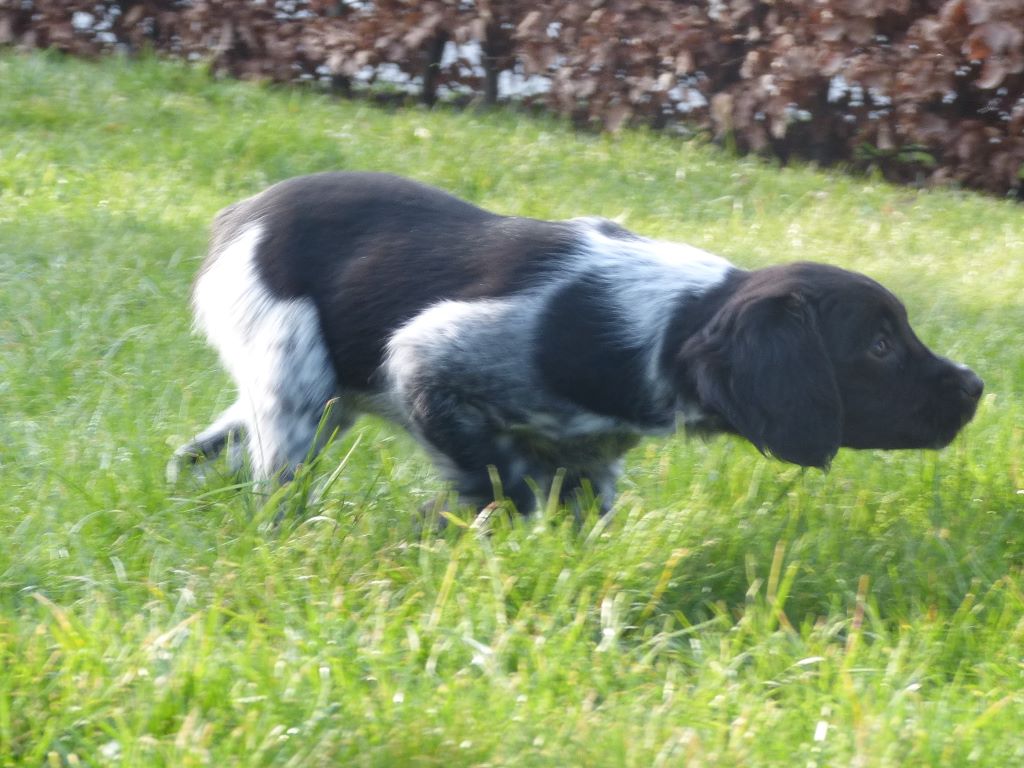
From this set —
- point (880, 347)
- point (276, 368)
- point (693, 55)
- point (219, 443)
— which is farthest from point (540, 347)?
point (693, 55)

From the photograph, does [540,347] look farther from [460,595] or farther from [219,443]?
[219,443]

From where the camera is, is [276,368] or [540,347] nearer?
[540,347]

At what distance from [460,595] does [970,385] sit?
1568 mm

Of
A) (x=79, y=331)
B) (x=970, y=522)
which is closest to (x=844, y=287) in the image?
(x=970, y=522)

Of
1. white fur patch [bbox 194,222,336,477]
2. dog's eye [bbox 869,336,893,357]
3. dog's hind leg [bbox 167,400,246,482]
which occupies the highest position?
dog's eye [bbox 869,336,893,357]

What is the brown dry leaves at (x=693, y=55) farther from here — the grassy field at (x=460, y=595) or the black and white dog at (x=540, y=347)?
the black and white dog at (x=540, y=347)

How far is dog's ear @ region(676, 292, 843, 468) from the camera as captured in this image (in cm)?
334

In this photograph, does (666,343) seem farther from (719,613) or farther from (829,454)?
(719,613)

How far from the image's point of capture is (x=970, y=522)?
12.2 ft

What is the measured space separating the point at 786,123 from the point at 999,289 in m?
2.66

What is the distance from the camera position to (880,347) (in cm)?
357

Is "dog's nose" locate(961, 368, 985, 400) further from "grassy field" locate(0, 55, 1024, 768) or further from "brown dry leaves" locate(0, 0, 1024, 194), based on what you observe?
"brown dry leaves" locate(0, 0, 1024, 194)

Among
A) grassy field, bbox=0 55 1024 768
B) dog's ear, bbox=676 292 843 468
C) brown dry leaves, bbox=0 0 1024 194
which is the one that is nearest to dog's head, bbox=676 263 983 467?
dog's ear, bbox=676 292 843 468

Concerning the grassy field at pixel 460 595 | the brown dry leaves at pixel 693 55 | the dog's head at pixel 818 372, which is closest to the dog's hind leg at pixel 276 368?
the grassy field at pixel 460 595
